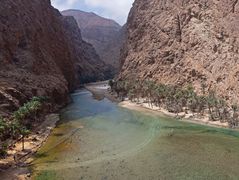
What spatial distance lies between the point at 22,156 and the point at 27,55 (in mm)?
64448

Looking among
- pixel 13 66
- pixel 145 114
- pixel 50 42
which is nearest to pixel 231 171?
pixel 145 114

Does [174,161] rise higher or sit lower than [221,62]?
lower

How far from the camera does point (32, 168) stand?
53188mm

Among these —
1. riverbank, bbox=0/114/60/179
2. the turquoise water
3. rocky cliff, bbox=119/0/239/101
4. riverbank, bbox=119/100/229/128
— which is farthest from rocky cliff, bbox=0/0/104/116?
rocky cliff, bbox=119/0/239/101

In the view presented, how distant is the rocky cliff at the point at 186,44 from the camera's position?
111375 mm

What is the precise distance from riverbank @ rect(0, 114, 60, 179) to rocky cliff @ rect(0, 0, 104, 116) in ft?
28.5

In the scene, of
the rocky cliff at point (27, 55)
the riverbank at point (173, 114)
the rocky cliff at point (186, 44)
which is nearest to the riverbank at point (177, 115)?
the riverbank at point (173, 114)

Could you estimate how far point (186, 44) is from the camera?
133 meters

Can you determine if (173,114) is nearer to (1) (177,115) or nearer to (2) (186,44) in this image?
(1) (177,115)

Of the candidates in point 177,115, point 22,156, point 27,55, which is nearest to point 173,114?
point 177,115

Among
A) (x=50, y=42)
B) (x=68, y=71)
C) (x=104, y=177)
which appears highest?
(x=50, y=42)

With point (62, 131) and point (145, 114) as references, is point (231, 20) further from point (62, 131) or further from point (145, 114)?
point (62, 131)

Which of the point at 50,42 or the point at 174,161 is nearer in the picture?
the point at 174,161

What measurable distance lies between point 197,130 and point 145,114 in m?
24.5
